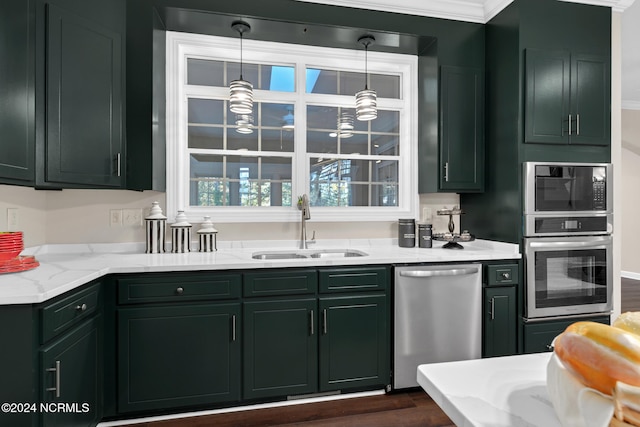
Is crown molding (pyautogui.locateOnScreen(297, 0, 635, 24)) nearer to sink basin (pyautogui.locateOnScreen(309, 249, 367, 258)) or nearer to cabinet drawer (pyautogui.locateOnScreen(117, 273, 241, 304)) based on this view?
sink basin (pyautogui.locateOnScreen(309, 249, 367, 258))

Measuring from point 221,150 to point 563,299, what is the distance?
288cm

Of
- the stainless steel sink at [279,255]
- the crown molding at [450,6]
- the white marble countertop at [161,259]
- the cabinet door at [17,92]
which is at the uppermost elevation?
the crown molding at [450,6]

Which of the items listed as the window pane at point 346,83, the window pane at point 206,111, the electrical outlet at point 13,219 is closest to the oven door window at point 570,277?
the window pane at point 346,83

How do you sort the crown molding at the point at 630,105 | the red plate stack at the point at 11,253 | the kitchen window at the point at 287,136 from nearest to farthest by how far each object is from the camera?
the red plate stack at the point at 11,253, the kitchen window at the point at 287,136, the crown molding at the point at 630,105

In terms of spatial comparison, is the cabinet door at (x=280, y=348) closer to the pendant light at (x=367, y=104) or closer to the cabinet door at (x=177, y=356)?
the cabinet door at (x=177, y=356)

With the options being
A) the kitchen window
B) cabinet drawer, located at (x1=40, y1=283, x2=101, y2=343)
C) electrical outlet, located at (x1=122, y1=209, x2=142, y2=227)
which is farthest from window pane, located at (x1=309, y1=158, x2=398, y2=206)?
cabinet drawer, located at (x1=40, y1=283, x2=101, y2=343)

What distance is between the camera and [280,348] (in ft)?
7.63

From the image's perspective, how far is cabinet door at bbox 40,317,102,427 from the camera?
156 cm

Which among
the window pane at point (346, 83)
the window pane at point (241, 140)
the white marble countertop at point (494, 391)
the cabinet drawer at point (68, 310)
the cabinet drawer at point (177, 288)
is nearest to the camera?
the white marble countertop at point (494, 391)

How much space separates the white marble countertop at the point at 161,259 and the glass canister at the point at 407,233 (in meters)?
0.09

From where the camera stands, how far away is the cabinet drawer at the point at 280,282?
7.50 ft

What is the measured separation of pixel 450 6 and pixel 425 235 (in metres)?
1.87

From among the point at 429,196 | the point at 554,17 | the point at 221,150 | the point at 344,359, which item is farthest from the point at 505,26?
the point at 344,359

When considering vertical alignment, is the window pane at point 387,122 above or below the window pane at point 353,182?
above
